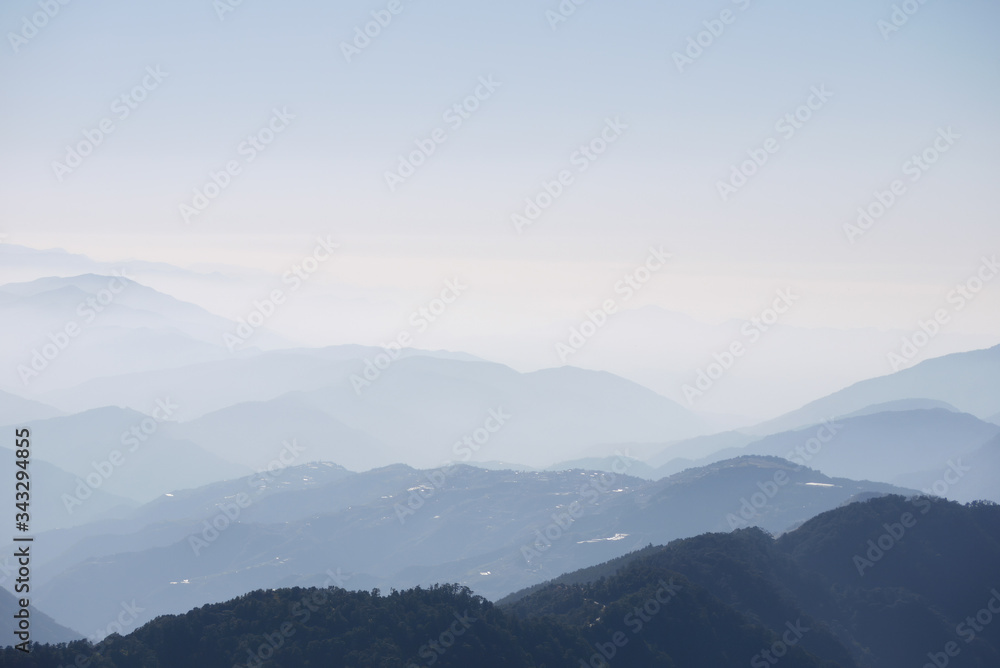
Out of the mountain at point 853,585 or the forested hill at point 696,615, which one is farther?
the mountain at point 853,585

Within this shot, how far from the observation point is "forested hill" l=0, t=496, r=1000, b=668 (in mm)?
73062

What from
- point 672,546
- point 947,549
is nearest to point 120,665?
point 672,546

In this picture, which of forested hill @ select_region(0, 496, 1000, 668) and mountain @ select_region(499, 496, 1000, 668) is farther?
mountain @ select_region(499, 496, 1000, 668)

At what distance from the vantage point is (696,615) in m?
89.1

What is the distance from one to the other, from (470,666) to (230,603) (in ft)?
93.6

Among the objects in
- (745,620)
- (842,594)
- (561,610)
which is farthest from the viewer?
(842,594)

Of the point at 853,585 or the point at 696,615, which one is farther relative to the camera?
the point at 853,585

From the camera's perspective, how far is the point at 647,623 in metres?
87.6

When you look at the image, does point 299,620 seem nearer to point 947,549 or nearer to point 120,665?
point 120,665

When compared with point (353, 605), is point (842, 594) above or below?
below

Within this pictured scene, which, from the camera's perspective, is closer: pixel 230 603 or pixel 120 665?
pixel 120 665

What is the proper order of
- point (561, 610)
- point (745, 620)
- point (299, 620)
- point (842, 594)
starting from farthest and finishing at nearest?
point (842, 594), point (561, 610), point (745, 620), point (299, 620)

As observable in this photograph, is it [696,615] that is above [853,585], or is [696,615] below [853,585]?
above

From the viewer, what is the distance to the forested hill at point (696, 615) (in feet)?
240
